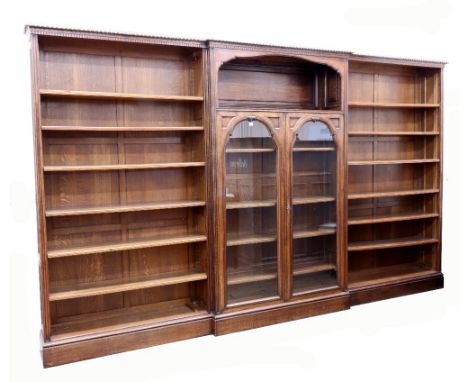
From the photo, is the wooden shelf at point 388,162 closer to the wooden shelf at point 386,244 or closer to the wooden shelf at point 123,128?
the wooden shelf at point 386,244

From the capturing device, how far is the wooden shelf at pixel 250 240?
375 centimetres

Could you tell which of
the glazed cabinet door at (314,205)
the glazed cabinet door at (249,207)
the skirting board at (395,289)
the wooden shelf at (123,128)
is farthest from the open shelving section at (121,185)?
the skirting board at (395,289)

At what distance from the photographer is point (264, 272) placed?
153 inches

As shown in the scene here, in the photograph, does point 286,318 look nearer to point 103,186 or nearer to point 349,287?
point 349,287

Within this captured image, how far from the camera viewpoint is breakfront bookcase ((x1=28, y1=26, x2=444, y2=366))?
3.37 metres

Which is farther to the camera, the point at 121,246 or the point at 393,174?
the point at 393,174

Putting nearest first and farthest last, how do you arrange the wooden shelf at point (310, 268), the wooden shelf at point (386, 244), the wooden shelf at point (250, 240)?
the wooden shelf at point (250, 240)
the wooden shelf at point (310, 268)
the wooden shelf at point (386, 244)

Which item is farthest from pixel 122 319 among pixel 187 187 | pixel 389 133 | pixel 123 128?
pixel 389 133

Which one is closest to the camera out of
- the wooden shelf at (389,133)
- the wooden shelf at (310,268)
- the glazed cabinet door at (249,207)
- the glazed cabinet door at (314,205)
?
the glazed cabinet door at (249,207)

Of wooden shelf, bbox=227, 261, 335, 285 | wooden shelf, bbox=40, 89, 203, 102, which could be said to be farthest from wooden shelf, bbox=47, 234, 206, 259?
wooden shelf, bbox=40, 89, 203, 102

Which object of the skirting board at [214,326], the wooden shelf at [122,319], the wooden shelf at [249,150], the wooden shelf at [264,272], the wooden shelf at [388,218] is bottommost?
the skirting board at [214,326]

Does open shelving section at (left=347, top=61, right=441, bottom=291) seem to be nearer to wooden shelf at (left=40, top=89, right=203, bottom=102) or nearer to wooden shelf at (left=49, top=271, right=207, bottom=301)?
wooden shelf at (left=49, top=271, right=207, bottom=301)

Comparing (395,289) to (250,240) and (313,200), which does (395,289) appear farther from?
(250,240)

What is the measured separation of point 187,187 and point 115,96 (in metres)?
0.89
